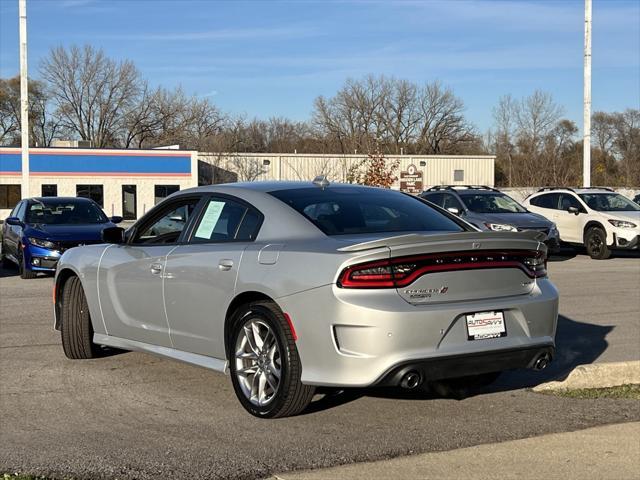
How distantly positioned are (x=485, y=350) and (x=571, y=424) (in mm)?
957

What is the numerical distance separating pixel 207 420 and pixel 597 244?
16.4 meters

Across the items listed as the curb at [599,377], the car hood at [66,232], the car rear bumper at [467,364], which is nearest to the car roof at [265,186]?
the car rear bumper at [467,364]

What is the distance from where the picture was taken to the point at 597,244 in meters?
20.5

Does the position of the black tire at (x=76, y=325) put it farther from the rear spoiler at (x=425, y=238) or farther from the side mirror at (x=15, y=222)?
the side mirror at (x=15, y=222)

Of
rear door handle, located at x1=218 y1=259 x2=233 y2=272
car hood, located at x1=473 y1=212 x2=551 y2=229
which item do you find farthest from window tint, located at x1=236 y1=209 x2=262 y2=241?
car hood, located at x1=473 y1=212 x2=551 y2=229

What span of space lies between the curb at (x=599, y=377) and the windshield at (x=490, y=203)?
504 inches

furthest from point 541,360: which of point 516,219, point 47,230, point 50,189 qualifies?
point 50,189

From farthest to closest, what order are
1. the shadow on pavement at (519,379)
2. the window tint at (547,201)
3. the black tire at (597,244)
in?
the window tint at (547,201), the black tire at (597,244), the shadow on pavement at (519,379)

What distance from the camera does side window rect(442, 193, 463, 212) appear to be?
788 inches

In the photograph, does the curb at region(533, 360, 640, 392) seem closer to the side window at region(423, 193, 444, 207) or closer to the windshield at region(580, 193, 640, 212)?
the side window at region(423, 193, 444, 207)

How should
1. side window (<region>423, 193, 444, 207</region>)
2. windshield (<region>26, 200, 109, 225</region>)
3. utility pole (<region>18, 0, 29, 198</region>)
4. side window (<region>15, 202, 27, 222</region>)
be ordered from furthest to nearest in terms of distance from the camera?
utility pole (<region>18, 0, 29, 198</region>) < side window (<region>423, 193, 444, 207</region>) < side window (<region>15, 202, 27, 222</region>) < windshield (<region>26, 200, 109, 225</region>)

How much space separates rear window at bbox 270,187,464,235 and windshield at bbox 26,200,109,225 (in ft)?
34.4

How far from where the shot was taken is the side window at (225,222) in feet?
20.3

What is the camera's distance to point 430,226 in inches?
250
